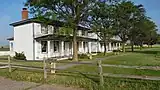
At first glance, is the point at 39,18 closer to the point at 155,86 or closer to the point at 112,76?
the point at 112,76

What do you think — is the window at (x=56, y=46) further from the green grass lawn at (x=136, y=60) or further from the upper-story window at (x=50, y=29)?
the green grass lawn at (x=136, y=60)

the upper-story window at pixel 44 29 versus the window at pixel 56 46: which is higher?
the upper-story window at pixel 44 29

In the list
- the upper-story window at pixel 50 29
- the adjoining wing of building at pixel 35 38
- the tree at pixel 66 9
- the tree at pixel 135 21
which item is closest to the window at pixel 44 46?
the adjoining wing of building at pixel 35 38

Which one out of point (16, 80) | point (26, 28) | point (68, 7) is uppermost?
point (68, 7)

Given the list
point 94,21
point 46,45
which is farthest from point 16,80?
point 46,45

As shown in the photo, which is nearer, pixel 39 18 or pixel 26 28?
pixel 39 18

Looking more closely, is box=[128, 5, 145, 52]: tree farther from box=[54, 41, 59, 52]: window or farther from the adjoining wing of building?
the adjoining wing of building

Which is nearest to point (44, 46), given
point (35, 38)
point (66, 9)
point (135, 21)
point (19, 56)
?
point (35, 38)

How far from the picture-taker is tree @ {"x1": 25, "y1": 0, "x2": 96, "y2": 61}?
26.0 m

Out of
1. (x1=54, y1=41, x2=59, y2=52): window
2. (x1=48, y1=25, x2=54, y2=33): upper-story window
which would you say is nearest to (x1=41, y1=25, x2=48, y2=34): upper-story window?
(x1=48, y1=25, x2=54, y2=33): upper-story window

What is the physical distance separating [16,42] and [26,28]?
121 inches

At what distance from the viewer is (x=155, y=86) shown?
8.57 m

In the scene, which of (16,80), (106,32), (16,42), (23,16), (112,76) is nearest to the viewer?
(112,76)

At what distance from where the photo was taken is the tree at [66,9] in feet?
85.4
